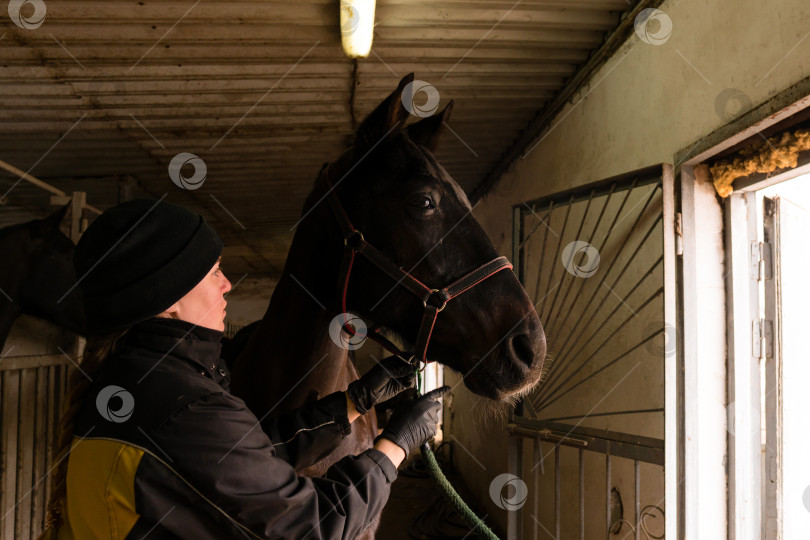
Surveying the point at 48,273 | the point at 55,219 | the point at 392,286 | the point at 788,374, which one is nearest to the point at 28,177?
the point at 55,219

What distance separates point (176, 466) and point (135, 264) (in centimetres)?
38

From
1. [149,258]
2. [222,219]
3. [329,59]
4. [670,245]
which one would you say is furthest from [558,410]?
[222,219]

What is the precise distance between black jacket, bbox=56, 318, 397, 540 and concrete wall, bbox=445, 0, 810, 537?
116cm

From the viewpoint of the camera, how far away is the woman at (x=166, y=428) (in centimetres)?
90

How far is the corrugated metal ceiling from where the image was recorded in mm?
2656

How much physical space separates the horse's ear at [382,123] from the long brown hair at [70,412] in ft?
3.12

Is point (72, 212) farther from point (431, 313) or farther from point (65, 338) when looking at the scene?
point (431, 313)

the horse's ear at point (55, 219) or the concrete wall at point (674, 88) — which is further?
the horse's ear at point (55, 219)

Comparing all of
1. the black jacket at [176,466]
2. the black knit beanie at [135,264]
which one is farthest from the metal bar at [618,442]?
the black knit beanie at [135,264]

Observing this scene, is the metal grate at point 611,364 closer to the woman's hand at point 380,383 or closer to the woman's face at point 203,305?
the woman's hand at point 380,383

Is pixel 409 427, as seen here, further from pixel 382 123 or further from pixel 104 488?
pixel 382 123

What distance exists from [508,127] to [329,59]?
5.47 feet

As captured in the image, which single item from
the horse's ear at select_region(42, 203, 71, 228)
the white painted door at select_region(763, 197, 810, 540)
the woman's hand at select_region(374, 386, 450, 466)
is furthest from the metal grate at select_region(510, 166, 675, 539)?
the horse's ear at select_region(42, 203, 71, 228)

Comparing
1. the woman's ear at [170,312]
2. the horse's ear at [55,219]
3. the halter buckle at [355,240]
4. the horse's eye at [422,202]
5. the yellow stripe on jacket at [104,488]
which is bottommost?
the yellow stripe on jacket at [104,488]
